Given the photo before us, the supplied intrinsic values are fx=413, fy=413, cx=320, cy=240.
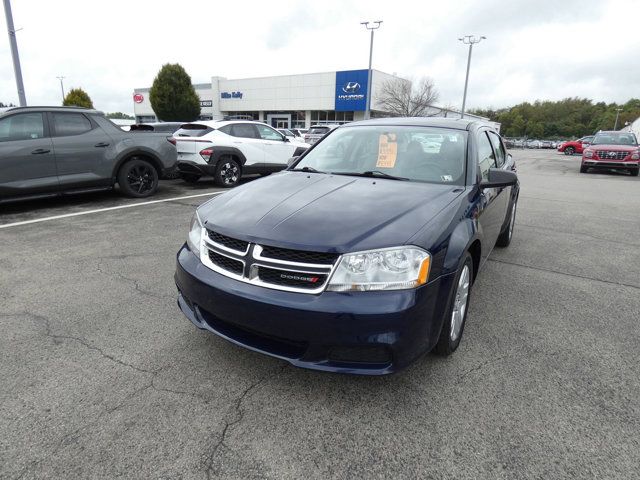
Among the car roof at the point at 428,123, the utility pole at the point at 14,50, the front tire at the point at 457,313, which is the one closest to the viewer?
the front tire at the point at 457,313

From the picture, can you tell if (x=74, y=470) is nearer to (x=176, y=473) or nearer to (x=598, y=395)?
(x=176, y=473)

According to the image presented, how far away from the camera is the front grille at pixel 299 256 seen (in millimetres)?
2102

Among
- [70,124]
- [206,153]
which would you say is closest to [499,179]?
[70,124]

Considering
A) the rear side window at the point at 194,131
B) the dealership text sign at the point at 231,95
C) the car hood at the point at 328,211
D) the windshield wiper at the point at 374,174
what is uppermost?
the dealership text sign at the point at 231,95

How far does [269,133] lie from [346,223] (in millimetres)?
8913

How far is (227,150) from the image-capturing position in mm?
9594

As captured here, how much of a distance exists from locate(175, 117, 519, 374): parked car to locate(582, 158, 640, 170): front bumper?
17075 millimetres

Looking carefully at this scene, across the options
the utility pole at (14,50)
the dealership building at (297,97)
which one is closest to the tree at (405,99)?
the dealership building at (297,97)

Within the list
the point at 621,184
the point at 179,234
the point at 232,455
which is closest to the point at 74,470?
the point at 232,455

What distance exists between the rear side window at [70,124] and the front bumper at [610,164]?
18.2m

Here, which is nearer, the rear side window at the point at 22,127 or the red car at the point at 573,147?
the rear side window at the point at 22,127

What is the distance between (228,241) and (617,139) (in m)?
20.2

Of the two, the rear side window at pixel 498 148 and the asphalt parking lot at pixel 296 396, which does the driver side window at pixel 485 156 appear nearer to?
the rear side window at pixel 498 148

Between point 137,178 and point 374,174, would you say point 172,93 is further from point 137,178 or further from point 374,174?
point 374,174
